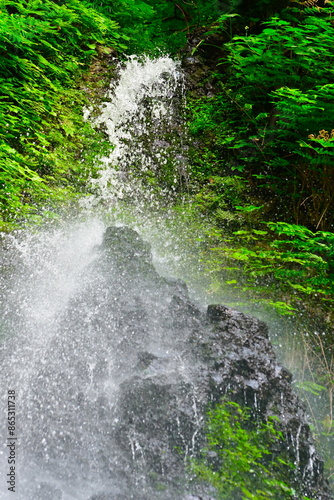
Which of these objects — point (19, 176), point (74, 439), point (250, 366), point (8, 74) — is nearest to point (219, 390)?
point (250, 366)

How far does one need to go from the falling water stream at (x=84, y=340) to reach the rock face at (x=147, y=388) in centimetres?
1

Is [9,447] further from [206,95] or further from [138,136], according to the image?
[206,95]

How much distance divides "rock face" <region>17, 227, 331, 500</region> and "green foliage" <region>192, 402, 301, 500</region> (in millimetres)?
104

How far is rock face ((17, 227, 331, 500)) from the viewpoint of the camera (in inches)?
126

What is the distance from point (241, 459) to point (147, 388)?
3.30 feet

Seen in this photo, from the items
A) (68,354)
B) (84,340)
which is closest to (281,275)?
(84,340)

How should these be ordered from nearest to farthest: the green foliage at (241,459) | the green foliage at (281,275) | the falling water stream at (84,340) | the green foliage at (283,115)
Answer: the green foliage at (241,459)
the falling water stream at (84,340)
the green foliage at (283,115)
the green foliage at (281,275)

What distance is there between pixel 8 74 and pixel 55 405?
4.19 metres

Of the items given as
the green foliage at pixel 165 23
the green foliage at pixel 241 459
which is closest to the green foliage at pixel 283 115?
the green foliage at pixel 165 23

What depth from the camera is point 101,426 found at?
346cm

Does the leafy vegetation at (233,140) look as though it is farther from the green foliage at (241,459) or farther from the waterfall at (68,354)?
the waterfall at (68,354)

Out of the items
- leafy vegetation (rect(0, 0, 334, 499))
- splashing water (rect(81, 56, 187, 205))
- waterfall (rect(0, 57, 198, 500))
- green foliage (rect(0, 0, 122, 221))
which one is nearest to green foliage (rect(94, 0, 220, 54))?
leafy vegetation (rect(0, 0, 334, 499))

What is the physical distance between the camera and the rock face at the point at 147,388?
3.20 m

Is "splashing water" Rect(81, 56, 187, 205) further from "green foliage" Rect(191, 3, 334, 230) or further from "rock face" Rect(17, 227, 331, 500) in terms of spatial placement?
"rock face" Rect(17, 227, 331, 500)
